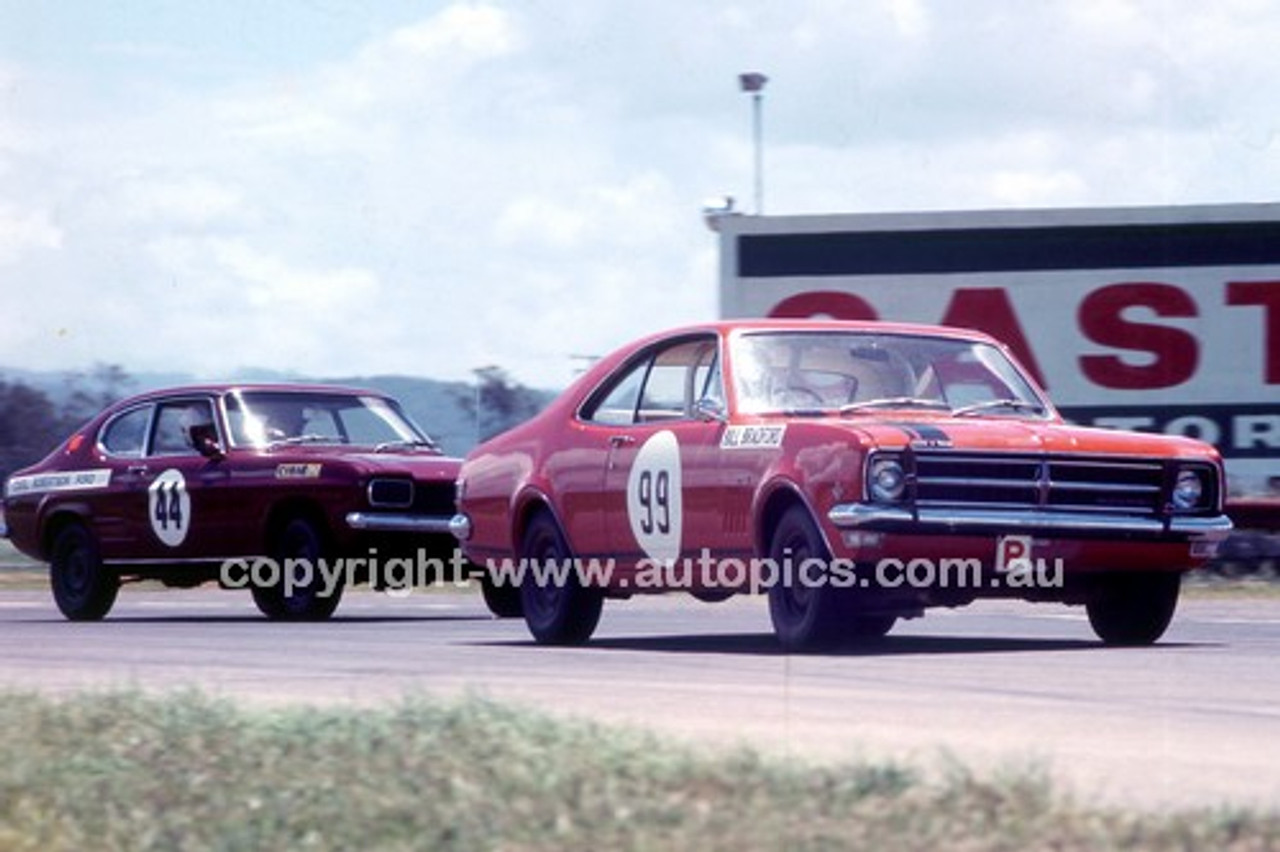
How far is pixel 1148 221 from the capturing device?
27.9 metres

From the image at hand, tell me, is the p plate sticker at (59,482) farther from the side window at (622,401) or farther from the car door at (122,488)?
the side window at (622,401)

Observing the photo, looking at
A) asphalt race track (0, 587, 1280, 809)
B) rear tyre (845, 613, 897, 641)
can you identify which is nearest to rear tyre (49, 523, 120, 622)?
asphalt race track (0, 587, 1280, 809)

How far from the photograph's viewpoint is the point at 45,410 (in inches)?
1398

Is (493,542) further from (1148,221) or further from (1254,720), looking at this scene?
(1148,221)

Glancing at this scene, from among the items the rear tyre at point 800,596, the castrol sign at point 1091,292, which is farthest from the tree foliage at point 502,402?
the rear tyre at point 800,596

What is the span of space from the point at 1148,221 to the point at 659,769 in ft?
71.1

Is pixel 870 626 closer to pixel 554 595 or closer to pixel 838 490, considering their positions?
pixel 554 595

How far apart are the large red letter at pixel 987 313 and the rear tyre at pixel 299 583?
12.0 meters

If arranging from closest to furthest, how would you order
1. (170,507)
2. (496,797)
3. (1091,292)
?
1. (496,797)
2. (170,507)
3. (1091,292)

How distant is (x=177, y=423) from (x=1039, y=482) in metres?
8.19

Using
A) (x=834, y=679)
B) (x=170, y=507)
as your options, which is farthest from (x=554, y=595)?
(x=170, y=507)

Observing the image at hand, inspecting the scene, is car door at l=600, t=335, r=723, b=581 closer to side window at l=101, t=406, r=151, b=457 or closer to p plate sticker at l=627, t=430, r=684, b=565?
p plate sticker at l=627, t=430, r=684, b=565

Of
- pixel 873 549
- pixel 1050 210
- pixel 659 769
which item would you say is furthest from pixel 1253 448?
pixel 659 769

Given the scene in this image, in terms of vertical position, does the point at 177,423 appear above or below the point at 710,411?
below
